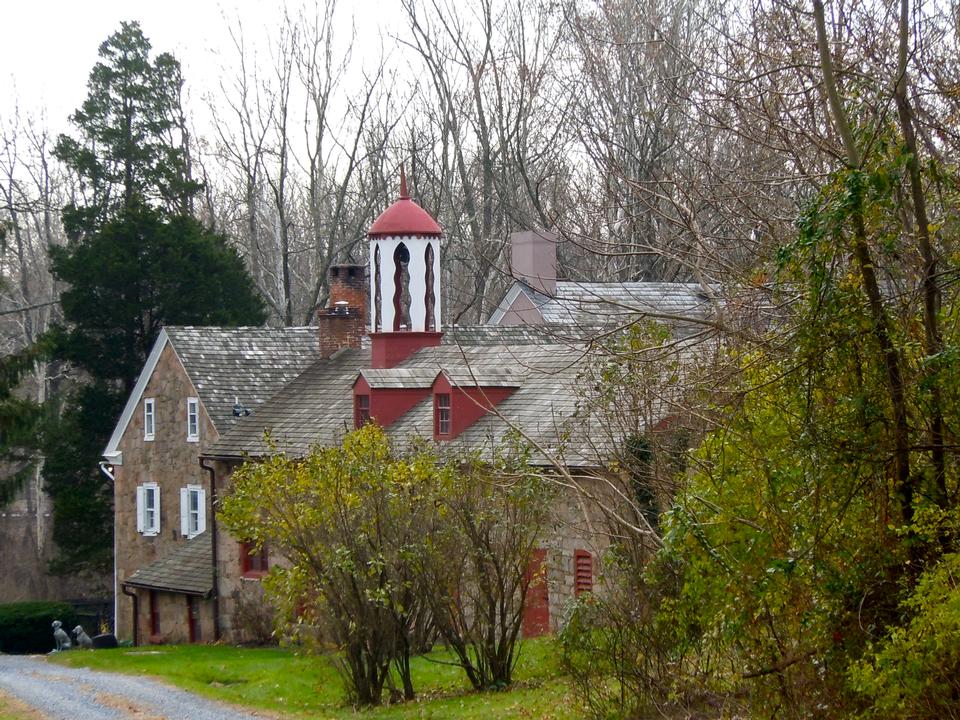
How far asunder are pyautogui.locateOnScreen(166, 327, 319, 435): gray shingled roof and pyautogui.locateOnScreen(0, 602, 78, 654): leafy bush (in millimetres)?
8391

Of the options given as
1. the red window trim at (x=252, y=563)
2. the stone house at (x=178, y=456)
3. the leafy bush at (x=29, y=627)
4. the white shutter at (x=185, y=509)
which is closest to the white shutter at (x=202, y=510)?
the stone house at (x=178, y=456)

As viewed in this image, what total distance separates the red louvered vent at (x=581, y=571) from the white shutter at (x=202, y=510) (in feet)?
43.7

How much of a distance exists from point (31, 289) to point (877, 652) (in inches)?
2033

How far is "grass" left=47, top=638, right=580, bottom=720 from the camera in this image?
1540 centimetres

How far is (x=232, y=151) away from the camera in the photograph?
155 ft

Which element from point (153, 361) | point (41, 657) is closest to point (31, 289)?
point (153, 361)

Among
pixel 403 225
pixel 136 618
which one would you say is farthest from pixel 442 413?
pixel 136 618

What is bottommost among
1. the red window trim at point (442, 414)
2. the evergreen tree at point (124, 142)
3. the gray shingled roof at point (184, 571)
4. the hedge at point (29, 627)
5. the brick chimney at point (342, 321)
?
the hedge at point (29, 627)

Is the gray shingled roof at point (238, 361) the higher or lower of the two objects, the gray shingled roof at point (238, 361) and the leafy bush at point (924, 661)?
the higher

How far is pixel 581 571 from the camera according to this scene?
19969mm

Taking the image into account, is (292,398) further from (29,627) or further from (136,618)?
(29,627)

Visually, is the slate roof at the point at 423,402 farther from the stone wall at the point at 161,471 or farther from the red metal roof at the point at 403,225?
the red metal roof at the point at 403,225

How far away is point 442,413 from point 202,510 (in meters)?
9.93

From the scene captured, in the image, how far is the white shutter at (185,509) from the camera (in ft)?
104
